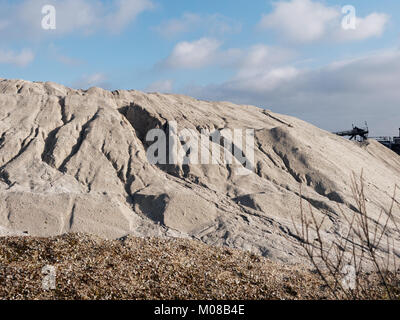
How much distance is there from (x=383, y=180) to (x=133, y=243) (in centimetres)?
1579

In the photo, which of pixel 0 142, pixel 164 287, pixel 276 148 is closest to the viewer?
pixel 164 287

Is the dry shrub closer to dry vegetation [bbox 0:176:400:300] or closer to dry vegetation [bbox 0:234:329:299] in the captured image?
dry vegetation [bbox 0:176:400:300]

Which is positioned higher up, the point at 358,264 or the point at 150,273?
the point at 150,273

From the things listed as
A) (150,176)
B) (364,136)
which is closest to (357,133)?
(364,136)

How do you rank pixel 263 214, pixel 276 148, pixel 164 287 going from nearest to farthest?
pixel 164 287 < pixel 263 214 < pixel 276 148

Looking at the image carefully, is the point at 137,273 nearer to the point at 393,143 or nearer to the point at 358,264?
the point at 358,264

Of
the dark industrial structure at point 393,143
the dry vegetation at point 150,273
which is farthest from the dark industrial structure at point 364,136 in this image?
the dry vegetation at point 150,273

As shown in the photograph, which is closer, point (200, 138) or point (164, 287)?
point (164, 287)

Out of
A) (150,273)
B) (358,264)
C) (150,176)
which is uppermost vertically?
(150,176)

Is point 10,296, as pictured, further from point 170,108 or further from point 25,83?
point 25,83

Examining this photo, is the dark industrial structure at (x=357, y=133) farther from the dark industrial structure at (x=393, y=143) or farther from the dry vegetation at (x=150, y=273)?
the dry vegetation at (x=150, y=273)

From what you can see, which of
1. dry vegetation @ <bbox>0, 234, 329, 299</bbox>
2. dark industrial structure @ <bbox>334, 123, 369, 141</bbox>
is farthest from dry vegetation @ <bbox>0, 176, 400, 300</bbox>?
dark industrial structure @ <bbox>334, 123, 369, 141</bbox>
